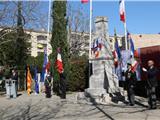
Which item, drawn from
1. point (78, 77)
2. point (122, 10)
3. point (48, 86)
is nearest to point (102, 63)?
point (122, 10)

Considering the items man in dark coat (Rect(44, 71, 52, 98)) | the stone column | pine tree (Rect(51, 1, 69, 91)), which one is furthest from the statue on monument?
pine tree (Rect(51, 1, 69, 91))

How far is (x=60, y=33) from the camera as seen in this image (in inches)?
1144

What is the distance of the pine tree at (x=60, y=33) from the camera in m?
28.7

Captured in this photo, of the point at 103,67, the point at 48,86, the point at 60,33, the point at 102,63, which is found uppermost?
the point at 60,33

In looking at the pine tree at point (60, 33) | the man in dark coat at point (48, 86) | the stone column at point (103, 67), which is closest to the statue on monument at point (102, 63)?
the stone column at point (103, 67)

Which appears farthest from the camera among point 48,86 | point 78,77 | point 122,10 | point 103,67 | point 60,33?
point 78,77

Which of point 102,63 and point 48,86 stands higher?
point 102,63

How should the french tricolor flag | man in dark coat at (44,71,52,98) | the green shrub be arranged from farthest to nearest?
the green shrub, man in dark coat at (44,71,52,98), the french tricolor flag

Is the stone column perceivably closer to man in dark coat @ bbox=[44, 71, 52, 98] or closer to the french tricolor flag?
the french tricolor flag

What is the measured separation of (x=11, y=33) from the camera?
31.3 meters

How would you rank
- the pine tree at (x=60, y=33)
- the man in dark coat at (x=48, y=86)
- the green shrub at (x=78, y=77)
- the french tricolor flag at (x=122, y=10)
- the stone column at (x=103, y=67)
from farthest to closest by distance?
1. the green shrub at (x=78, y=77)
2. the pine tree at (x=60, y=33)
3. the man in dark coat at (x=48, y=86)
4. the french tricolor flag at (x=122, y=10)
5. the stone column at (x=103, y=67)

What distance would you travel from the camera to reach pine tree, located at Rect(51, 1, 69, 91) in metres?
28.7

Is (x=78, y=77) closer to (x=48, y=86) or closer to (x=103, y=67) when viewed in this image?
(x=48, y=86)

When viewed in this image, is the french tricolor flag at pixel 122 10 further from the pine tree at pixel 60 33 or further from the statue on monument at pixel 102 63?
the pine tree at pixel 60 33
